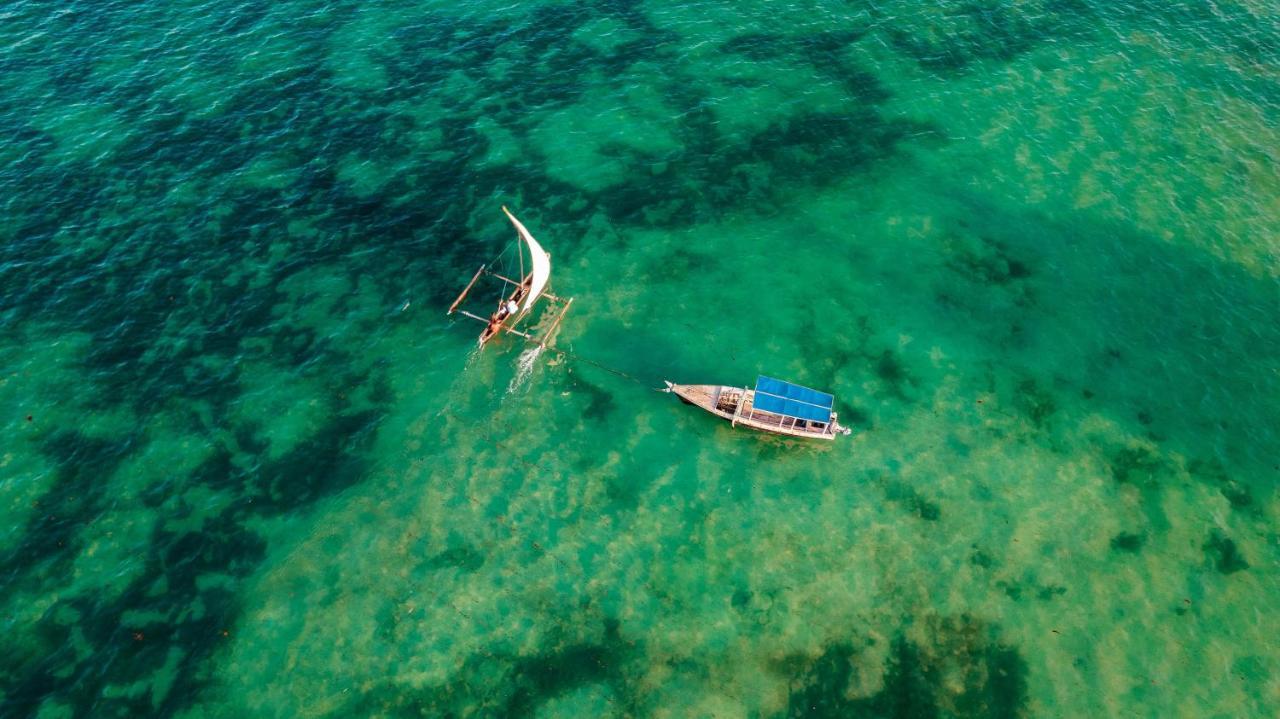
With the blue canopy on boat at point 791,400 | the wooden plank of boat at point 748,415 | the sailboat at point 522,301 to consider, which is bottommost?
the wooden plank of boat at point 748,415

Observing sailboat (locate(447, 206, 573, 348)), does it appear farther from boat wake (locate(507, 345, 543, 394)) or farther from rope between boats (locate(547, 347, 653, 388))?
rope between boats (locate(547, 347, 653, 388))

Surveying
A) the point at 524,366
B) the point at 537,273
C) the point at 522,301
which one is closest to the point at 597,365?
the point at 524,366

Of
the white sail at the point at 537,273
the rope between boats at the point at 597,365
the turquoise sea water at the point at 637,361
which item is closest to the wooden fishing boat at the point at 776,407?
the turquoise sea water at the point at 637,361

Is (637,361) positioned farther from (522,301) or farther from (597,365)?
(522,301)

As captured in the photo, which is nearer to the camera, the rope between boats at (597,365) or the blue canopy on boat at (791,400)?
the blue canopy on boat at (791,400)

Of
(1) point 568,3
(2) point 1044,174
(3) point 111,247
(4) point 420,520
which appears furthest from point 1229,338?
(3) point 111,247

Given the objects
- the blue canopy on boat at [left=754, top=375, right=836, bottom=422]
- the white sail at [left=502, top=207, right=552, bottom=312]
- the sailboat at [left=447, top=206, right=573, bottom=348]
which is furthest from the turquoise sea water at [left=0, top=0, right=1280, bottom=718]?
the white sail at [left=502, top=207, right=552, bottom=312]

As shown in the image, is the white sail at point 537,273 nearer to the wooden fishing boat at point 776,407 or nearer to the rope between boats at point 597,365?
the rope between boats at point 597,365
